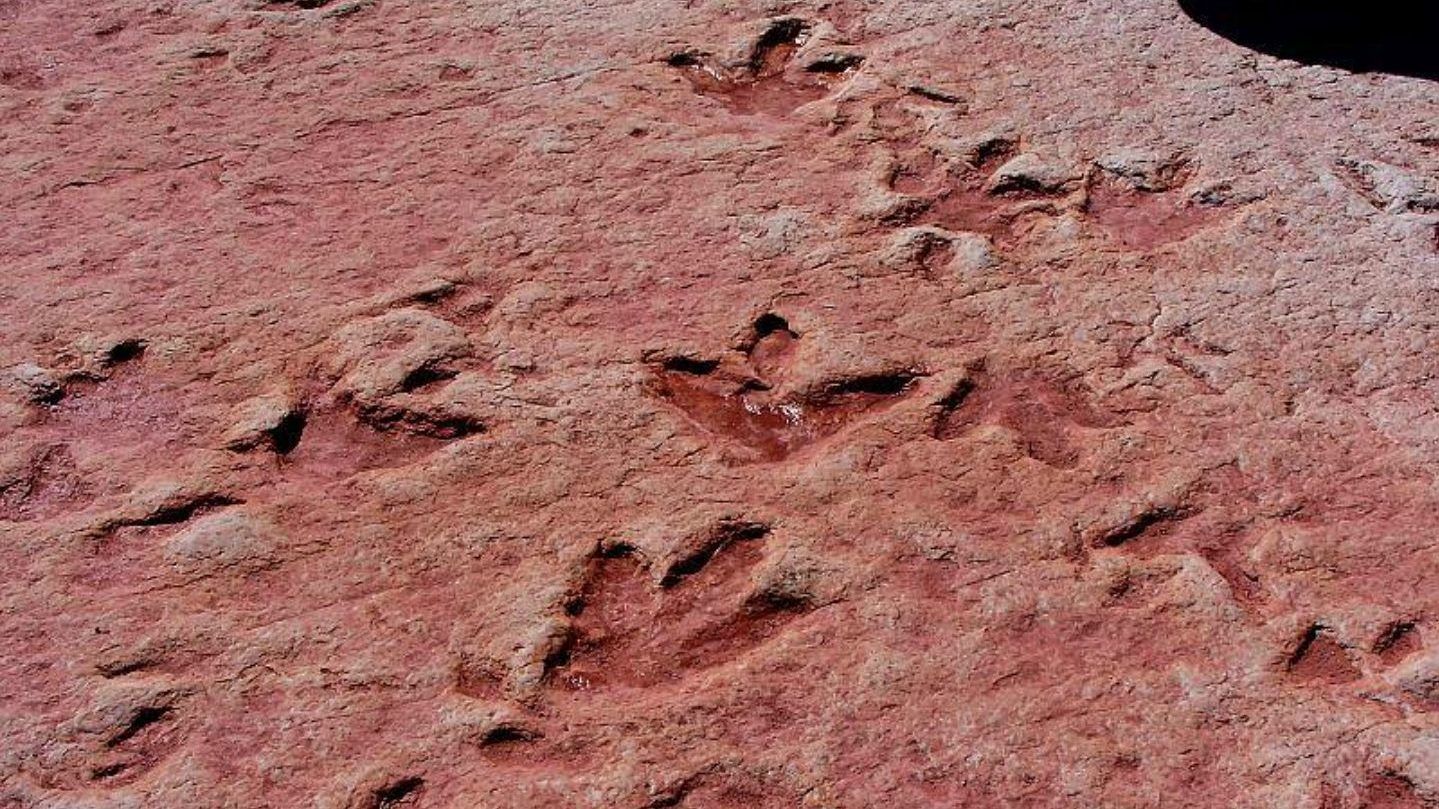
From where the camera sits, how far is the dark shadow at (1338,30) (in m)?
3.20

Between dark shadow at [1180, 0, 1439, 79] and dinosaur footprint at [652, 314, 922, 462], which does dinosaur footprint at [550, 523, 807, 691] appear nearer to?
dinosaur footprint at [652, 314, 922, 462]

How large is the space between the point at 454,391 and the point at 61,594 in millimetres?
624

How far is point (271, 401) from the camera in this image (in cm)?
249

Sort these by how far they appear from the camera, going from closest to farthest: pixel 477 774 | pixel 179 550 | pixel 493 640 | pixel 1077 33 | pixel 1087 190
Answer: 1. pixel 477 774
2. pixel 493 640
3. pixel 179 550
4. pixel 1087 190
5. pixel 1077 33

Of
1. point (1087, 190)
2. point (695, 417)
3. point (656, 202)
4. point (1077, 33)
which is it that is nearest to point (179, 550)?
point (695, 417)

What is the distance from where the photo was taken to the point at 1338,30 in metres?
3.31

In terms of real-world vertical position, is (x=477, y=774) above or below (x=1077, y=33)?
below

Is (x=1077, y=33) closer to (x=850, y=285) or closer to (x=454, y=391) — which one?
(x=850, y=285)

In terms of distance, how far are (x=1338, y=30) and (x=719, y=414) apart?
5.50 feet

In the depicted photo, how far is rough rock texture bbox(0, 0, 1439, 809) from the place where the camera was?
197 centimetres

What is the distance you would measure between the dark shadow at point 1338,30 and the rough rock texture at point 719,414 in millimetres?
68

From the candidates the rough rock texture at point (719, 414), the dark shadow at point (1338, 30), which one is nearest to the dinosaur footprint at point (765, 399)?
the rough rock texture at point (719, 414)

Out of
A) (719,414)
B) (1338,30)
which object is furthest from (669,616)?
(1338,30)

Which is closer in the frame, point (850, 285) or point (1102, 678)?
point (1102, 678)
